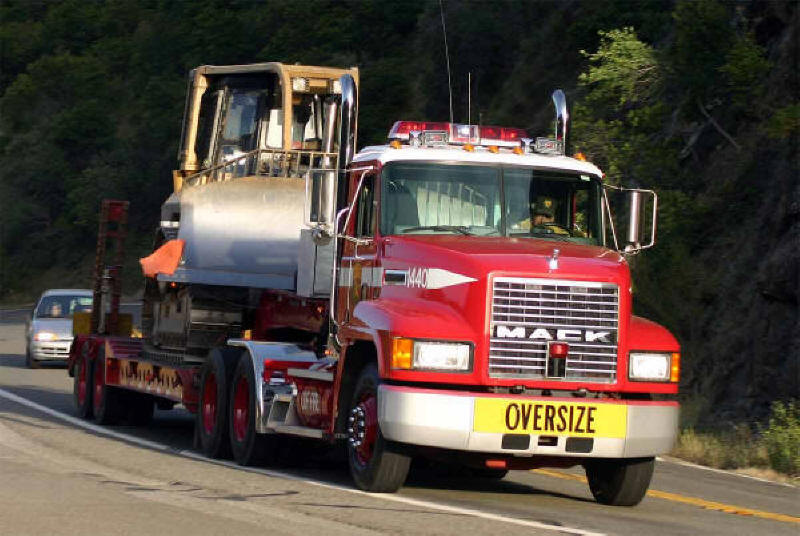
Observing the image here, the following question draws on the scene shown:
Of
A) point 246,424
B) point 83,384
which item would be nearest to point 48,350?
point 83,384

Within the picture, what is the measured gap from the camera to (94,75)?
91438 mm

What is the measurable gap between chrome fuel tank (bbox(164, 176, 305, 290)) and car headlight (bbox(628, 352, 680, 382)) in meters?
4.70

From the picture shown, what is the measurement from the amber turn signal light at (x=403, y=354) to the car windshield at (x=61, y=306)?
2225 cm

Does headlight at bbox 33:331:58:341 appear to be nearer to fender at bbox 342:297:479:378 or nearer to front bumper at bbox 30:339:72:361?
front bumper at bbox 30:339:72:361

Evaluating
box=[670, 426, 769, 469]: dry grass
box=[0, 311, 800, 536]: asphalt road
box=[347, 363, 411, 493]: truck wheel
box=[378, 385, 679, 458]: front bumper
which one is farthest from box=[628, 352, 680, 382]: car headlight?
box=[670, 426, 769, 469]: dry grass

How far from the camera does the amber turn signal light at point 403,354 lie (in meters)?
11.5

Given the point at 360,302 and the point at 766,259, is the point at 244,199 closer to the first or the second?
the point at 360,302

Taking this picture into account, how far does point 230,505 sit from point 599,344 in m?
3.01

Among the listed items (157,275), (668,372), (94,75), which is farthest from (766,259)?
(94,75)

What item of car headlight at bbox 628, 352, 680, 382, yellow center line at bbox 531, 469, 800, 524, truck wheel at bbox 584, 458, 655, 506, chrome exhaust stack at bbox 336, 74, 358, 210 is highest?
chrome exhaust stack at bbox 336, 74, 358, 210

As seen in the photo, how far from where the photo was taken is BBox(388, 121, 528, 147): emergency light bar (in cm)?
1330

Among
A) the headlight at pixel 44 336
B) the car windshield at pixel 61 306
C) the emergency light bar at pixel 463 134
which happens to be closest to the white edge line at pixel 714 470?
the emergency light bar at pixel 463 134

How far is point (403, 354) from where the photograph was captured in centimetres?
1148

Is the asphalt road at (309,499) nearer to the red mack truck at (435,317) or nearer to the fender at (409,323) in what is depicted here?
the red mack truck at (435,317)
